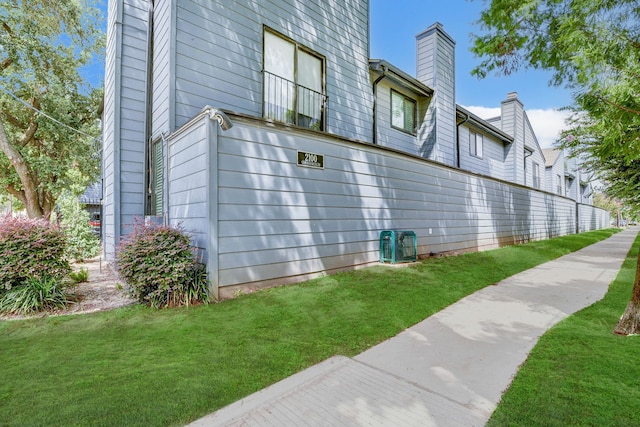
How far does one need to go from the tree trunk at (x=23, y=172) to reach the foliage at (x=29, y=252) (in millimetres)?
7193

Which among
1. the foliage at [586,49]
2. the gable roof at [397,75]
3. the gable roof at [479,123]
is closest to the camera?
the foliage at [586,49]

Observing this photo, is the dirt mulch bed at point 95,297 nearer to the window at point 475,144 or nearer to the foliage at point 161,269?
the foliage at point 161,269

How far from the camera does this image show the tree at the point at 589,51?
297 cm

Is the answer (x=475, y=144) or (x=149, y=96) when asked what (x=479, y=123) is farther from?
(x=149, y=96)

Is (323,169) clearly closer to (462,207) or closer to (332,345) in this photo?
(332,345)

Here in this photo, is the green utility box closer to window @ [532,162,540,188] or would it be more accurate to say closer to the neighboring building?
the neighboring building

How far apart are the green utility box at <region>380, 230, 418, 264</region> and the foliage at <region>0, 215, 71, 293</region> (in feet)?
18.9

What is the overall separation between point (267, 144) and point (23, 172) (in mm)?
11150

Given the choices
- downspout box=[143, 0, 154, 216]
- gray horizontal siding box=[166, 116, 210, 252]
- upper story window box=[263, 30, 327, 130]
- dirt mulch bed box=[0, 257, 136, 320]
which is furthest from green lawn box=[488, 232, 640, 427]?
downspout box=[143, 0, 154, 216]

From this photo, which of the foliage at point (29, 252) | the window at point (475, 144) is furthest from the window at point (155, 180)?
the window at point (475, 144)

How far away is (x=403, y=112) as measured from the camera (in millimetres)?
10914

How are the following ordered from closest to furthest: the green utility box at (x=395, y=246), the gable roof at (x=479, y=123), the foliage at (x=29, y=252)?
1. the foliage at (x=29, y=252)
2. the green utility box at (x=395, y=246)
3. the gable roof at (x=479, y=123)

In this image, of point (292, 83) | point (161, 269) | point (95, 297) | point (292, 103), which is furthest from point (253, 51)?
point (95, 297)

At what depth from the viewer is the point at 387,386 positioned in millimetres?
2455
